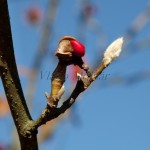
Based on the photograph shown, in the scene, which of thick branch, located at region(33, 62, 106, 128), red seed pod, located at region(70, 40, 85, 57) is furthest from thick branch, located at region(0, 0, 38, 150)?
red seed pod, located at region(70, 40, 85, 57)

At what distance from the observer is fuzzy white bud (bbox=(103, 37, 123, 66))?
0.85 meters

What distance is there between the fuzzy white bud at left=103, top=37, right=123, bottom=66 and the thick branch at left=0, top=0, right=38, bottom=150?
0.18 meters

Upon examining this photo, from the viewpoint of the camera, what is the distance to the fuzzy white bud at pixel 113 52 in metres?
0.85

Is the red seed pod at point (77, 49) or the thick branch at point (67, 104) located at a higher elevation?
the red seed pod at point (77, 49)

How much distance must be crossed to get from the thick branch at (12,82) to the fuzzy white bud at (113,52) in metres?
0.18

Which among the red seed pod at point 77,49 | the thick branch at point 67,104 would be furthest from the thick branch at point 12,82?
the red seed pod at point 77,49

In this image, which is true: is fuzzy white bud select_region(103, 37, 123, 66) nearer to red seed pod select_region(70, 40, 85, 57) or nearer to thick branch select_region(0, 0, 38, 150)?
red seed pod select_region(70, 40, 85, 57)

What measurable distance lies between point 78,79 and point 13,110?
145 millimetres

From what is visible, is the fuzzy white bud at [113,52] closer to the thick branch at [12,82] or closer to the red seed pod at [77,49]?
the red seed pod at [77,49]

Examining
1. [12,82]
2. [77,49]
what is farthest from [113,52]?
[12,82]

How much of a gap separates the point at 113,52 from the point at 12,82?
0.22 meters

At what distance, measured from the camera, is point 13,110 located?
2.72 feet

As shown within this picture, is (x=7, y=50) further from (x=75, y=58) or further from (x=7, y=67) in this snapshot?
(x=75, y=58)

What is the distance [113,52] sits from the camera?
0.86 meters
